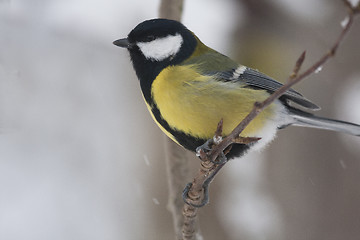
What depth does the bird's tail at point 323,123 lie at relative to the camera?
1931 millimetres

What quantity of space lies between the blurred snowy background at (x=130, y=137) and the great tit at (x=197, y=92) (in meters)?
1.19

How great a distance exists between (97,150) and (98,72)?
836 mm

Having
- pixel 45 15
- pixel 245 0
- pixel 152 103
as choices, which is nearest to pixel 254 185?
pixel 245 0

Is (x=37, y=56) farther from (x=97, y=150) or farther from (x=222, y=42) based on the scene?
(x=222, y=42)

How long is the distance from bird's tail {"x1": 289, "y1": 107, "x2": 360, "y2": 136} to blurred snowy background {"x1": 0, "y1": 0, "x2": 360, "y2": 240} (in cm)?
145

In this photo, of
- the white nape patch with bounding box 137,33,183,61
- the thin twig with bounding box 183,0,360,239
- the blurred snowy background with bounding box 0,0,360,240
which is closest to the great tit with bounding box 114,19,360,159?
the white nape patch with bounding box 137,33,183,61

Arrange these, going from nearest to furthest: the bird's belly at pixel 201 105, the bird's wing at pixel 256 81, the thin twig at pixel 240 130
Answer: the thin twig at pixel 240 130, the bird's belly at pixel 201 105, the bird's wing at pixel 256 81

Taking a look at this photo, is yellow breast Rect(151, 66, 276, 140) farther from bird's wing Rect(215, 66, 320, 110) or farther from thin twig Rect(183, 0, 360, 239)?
thin twig Rect(183, 0, 360, 239)

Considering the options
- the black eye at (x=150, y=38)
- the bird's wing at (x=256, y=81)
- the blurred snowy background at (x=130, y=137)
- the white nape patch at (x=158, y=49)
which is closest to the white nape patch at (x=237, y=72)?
the bird's wing at (x=256, y=81)

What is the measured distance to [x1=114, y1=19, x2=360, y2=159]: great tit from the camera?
1.88 metres

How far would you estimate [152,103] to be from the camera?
196 cm

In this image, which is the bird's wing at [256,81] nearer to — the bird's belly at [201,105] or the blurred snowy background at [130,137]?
the bird's belly at [201,105]

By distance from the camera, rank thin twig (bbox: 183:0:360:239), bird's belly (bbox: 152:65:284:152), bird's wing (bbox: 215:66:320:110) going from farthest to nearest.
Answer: bird's wing (bbox: 215:66:320:110) → bird's belly (bbox: 152:65:284:152) → thin twig (bbox: 183:0:360:239)

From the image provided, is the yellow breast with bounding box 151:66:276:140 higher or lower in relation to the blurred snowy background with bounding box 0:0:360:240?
higher
